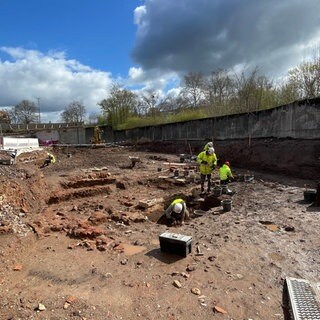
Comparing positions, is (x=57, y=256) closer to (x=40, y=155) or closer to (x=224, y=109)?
(x=40, y=155)

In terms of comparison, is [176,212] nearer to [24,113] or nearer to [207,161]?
[207,161]

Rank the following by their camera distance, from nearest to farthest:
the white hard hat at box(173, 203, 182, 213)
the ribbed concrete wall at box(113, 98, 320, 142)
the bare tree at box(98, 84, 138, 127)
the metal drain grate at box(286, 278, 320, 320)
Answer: the metal drain grate at box(286, 278, 320, 320) < the white hard hat at box(173, 203, 182, 213) < the ribbed concrete wall at box(113, 98, 320, 142) < the bare tree at box(98, 84, 138, 127)

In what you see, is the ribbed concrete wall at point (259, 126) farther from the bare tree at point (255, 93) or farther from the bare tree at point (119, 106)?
the bare tree at point (119, 106)

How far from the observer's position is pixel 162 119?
4141 cm

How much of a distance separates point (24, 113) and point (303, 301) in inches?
2812

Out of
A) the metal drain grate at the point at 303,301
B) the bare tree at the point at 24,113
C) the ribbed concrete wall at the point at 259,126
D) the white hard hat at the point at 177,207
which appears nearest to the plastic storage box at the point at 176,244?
the white hard hat at the point at 177,207

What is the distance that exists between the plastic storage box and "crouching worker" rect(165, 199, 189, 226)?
2213 mm

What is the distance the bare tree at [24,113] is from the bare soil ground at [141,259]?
204 feet

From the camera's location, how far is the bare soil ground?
3936 millimetres

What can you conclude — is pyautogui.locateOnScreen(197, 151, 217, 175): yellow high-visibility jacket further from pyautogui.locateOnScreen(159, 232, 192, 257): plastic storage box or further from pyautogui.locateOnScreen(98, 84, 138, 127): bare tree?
pyautogui.locateOnScreen(98, 84, 138, 127): bare tree

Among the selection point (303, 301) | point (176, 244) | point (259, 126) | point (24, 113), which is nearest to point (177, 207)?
point (176, 244)

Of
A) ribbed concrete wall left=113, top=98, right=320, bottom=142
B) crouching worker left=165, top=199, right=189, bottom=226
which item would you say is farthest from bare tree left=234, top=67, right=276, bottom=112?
crouching worker left=165, top=199, right=189, bottom=226

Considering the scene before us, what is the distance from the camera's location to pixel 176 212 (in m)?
7.88

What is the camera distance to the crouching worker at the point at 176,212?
7744mm
